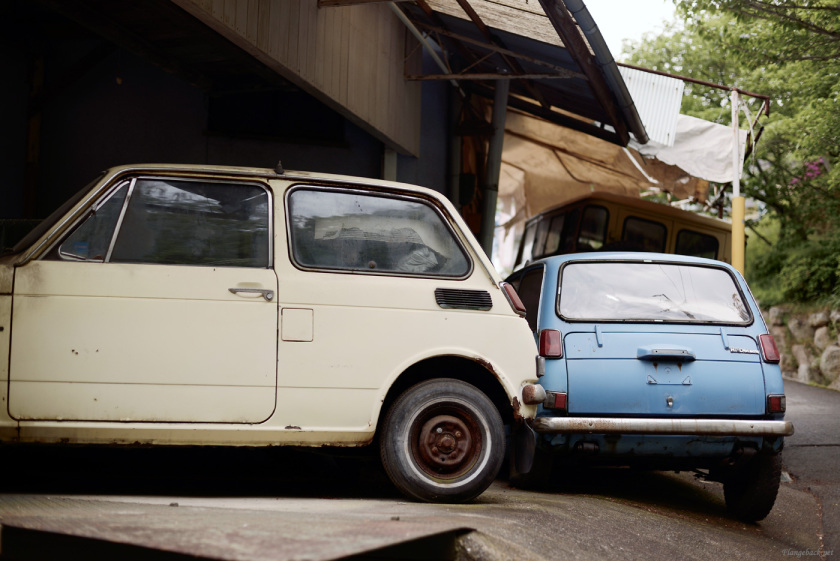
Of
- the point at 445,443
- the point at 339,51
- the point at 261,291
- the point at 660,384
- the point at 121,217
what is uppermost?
the point at 339,51

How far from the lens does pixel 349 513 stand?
3.94 meters

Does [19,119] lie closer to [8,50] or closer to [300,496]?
[8,50]

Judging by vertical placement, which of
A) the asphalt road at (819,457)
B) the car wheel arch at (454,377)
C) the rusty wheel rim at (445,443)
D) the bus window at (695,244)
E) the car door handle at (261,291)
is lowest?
the asphalt road at (819,457)

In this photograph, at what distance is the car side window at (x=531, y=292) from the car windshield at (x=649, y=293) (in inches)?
14.1

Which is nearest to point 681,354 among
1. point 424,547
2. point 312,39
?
point 424,547

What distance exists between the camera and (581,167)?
15.5 meters

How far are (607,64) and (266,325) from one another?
5753mm

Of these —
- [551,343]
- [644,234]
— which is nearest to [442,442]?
[551,343]

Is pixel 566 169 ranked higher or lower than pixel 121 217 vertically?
higher

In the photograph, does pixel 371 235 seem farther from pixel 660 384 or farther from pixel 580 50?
pixel 580 50

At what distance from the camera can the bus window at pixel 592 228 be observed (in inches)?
514

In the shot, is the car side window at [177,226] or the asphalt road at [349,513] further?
the car side window at [177,226]

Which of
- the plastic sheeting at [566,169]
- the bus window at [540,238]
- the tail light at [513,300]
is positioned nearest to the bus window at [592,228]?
the plastic sheeting at [566,169]

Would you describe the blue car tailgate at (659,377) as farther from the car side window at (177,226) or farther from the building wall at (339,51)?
the building wall at (339,51)
